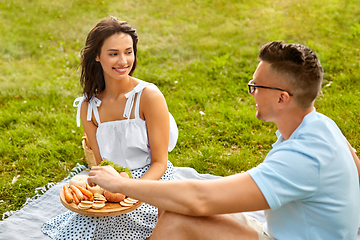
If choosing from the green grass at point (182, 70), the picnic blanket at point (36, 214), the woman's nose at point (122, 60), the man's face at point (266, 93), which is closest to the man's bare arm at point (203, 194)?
the man's face at point (266, 93)

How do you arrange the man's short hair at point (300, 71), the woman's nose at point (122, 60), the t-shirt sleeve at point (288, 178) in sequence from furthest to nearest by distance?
the woman's nose at point (122, 60), the man's short hair at point (300, 71), the t-shirt sleeve at point (288, 178)

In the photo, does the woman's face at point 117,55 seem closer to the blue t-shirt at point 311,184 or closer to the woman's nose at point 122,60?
the woman's nose at point 122,60

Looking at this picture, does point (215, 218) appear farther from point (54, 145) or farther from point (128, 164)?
point (54, 145)

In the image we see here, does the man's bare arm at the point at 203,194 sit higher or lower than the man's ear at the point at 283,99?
lower

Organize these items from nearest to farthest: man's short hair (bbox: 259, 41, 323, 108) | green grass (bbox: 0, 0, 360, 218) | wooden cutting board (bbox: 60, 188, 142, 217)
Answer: man's short hair (bbox: 259, 41, 323, 108) → wooden cutting board (bbox: 60, 188, 142, 217) → green grass (bbox: 0, 0, 360, 218)

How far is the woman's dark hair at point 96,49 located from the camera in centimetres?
314

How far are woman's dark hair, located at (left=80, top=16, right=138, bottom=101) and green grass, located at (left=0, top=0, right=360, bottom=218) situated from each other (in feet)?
5.53

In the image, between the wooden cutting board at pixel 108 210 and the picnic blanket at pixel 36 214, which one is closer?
the wooden cutting board at pixel 108 210

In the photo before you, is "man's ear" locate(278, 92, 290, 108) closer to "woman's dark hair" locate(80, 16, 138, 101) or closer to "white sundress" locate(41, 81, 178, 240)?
"white sundress" locate(41, 81, 178, 240)

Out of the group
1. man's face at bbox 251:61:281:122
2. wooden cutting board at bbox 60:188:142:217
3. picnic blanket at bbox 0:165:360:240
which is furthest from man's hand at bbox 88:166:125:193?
picnic blanket at bbox 0:165:360:240

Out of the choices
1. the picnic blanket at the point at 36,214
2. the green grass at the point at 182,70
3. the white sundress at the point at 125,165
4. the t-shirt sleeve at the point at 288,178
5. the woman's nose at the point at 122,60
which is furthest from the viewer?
the green grass at the point at 182,70

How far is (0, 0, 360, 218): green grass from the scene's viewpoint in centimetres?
490

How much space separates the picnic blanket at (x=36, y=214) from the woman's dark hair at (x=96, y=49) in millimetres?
1475

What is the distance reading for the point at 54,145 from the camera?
515 centimetres
